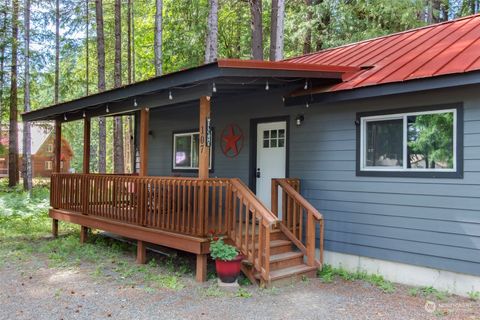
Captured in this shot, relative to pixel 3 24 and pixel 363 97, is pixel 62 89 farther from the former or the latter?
pixel 363 97

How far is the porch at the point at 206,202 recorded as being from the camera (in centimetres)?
538

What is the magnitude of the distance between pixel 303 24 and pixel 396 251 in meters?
10.9

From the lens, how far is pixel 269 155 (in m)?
7.41

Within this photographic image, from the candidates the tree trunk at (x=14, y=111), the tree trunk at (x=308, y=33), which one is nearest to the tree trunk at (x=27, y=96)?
the tree trunk at (x=14, y=111)

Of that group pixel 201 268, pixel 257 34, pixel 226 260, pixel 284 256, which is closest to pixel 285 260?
pixel 284 256

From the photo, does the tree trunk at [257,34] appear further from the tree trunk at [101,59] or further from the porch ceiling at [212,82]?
the porch ceiling at [212,82]

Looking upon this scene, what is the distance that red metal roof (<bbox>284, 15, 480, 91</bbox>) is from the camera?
512cm

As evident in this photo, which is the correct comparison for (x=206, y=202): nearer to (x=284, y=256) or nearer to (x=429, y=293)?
(x=284, y=256)

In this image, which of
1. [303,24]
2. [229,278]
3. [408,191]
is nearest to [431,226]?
[408,191]

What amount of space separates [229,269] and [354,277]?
1826 mm

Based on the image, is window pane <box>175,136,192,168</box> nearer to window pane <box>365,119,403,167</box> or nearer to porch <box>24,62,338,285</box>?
porch <box>24,62,338,285</box>

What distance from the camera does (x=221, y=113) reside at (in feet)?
27.2

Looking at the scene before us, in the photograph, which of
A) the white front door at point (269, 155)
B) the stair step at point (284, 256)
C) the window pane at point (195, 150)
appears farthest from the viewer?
the window pane at point (195, 150)

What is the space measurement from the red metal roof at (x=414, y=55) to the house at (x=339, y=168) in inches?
1.3
